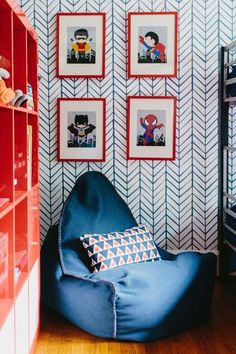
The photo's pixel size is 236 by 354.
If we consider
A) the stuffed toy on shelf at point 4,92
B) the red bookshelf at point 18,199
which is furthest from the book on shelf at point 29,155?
the stuffed toy on shelf at point 4,92

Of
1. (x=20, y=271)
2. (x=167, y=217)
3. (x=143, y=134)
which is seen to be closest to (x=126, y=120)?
(x=143, y=134)

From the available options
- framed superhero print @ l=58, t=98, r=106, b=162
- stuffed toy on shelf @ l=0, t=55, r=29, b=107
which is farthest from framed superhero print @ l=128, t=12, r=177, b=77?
stuffed toy on shelf @ l=0, t=55, r=29, b=107

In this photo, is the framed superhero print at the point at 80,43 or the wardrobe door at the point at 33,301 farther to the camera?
the framed superhero print at the point at 80,43

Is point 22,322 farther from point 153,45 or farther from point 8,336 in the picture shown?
point 153,45

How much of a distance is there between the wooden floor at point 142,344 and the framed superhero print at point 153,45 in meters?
1.87

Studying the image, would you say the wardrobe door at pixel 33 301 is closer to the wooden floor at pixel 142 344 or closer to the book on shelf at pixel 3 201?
the wooden floor at pixel 142 344

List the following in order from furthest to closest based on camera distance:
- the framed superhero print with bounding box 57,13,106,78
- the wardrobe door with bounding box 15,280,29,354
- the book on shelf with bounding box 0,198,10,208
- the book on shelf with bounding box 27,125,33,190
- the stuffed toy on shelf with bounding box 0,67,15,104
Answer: the framed superhero print with bounding box 57,13,106,78 → the book on shelf with bounding box 27,125,33,190 → the wardrobe door with bounding box 15,280,29,354 → the book on shelf with bounding box 0,198,10,208 → the stuffed toy on shelf with bounding box 0,67,15,104

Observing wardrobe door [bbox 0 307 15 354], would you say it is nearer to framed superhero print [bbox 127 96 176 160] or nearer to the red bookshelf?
the red bookshelf

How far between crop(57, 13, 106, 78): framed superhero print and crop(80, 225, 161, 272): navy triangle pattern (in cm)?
130

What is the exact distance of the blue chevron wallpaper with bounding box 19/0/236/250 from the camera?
12.9 ft

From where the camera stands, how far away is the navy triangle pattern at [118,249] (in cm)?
324

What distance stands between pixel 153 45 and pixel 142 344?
219 cm

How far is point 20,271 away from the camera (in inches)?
99.1

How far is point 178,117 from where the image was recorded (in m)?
4.00
